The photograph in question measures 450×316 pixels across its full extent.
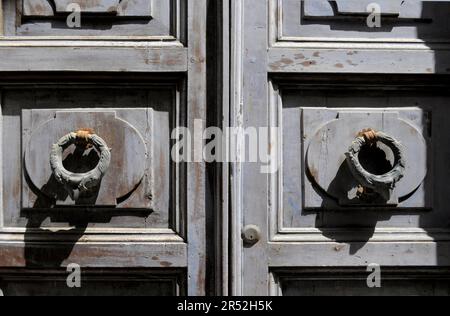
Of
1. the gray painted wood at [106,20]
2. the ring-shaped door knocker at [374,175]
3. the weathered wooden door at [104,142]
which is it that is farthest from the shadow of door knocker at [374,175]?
the gray painted wood at [106,20]

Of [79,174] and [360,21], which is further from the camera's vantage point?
[360,21]

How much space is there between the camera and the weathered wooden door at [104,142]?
2008mm

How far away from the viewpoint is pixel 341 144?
79.7 inches

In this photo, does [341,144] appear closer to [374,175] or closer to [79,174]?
[374,175]

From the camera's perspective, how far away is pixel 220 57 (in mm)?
1985

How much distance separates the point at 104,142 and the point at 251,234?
0.53m

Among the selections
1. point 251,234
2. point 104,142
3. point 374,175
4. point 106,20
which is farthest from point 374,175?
point 106,20

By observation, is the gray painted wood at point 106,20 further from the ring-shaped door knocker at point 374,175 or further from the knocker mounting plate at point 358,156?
the ring-shaped door knocker at point 374,175

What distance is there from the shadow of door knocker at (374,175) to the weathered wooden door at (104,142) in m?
0.47

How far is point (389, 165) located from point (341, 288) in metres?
0.42

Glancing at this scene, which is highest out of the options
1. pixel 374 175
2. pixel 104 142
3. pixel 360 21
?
pixel 360 21

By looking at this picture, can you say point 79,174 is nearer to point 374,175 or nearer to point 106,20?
point 106,20

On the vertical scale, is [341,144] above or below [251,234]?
above

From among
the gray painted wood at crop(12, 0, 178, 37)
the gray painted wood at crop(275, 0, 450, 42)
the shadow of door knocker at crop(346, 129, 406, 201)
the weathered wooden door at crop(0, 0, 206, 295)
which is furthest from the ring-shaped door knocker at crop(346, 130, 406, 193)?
the gray painted wood at crop(12, 0, 178, 37)
